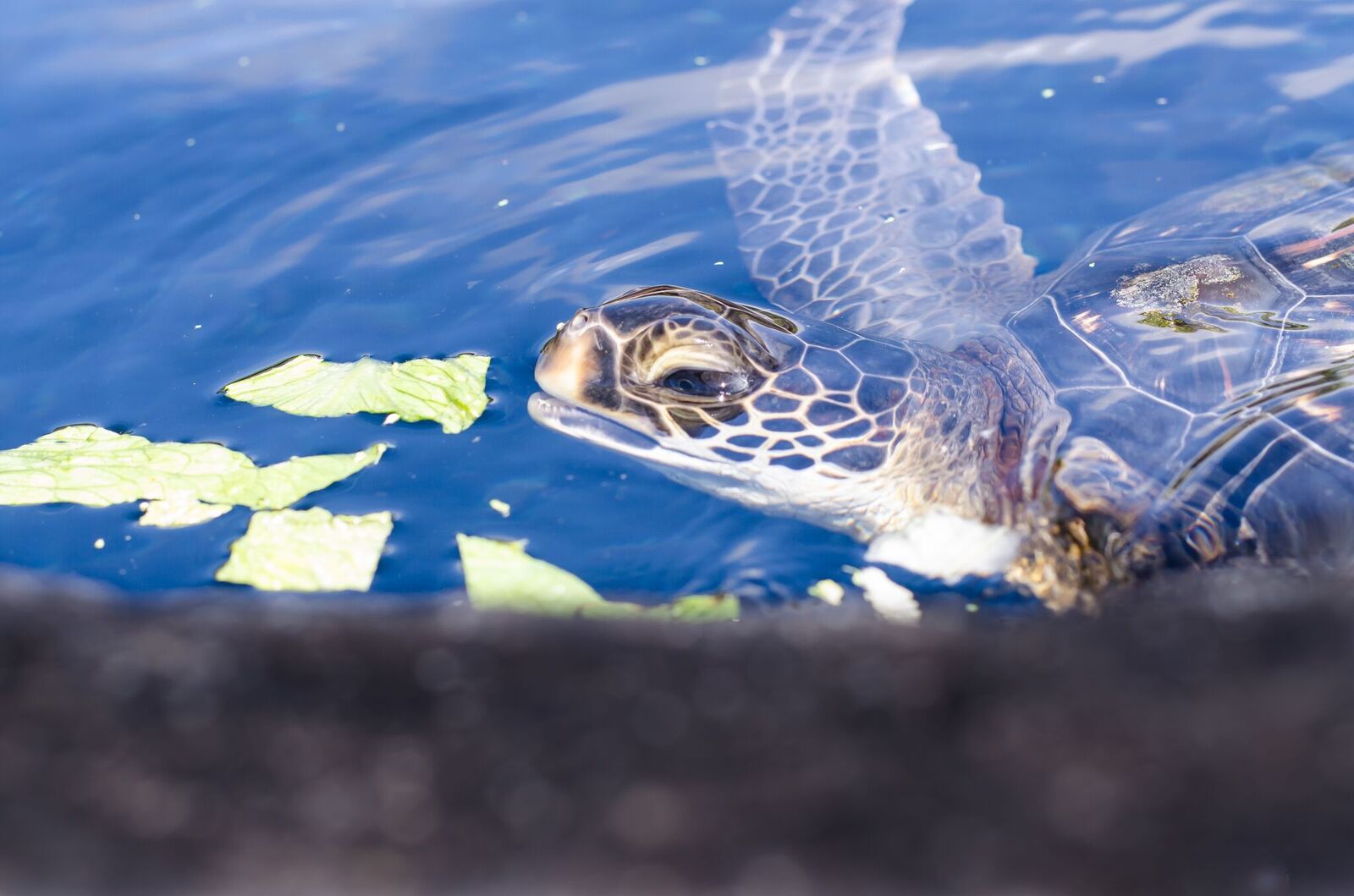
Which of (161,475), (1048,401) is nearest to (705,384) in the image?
(1048,401)

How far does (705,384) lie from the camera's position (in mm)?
2934

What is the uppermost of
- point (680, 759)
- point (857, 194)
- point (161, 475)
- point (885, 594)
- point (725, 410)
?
point (680, 759)

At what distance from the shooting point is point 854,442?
2975mm

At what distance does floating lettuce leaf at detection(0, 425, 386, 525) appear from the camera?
281 cm

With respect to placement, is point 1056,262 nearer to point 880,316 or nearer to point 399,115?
point 880,316

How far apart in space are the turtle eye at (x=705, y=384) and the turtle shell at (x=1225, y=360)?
1029 mm

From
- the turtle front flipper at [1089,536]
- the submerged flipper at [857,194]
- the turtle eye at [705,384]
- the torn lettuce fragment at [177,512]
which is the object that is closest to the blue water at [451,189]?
the torn lettuce fragment at [177,512]

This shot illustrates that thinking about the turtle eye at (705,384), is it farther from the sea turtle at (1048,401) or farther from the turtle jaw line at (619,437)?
the turtle jaw line at (619,437)

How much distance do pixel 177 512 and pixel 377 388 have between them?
75cm

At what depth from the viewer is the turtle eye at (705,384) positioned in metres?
2.92

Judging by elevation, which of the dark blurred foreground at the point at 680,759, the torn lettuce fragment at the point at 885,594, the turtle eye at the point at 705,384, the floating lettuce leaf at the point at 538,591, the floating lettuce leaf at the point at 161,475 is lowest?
the torn lettuce fragment at the point at 885,594

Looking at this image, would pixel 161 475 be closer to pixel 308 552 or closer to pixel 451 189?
pixel 308 552

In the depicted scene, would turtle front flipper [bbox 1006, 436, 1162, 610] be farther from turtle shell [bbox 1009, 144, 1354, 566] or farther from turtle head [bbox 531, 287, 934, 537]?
turtle head [bbox 531, 287, 934, 537]

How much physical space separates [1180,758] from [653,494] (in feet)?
6.93
